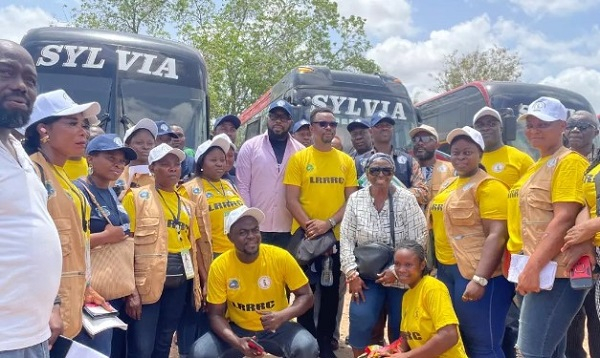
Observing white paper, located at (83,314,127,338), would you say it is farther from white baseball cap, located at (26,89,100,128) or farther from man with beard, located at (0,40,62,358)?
white baseball cap, located at (26,89,100,128)

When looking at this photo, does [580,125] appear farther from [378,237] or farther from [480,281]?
[378,237]

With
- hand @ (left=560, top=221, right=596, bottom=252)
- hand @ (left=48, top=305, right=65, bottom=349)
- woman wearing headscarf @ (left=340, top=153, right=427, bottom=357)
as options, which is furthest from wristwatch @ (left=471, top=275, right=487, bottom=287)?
hand @ (left=48, top=305, right=65, bottom=349)

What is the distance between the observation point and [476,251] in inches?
144

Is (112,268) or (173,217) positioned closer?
(112,268)

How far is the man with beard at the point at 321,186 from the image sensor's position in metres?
4.60

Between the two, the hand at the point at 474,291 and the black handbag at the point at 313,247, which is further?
the black handbag at the point at 313,247

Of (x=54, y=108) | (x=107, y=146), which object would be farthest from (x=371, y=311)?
(x=54, y=108)

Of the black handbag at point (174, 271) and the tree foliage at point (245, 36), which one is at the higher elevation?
the tree foliage at point (245, 36)

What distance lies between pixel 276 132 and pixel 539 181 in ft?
7.79

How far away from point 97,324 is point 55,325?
0.51m

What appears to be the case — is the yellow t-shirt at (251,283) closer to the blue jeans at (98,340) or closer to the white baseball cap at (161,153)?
the white baseball cap at (161,153)

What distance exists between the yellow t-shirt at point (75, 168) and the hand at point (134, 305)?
91 centimetres

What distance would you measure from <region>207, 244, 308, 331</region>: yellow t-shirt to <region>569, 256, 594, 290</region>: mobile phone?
1734 millimetres

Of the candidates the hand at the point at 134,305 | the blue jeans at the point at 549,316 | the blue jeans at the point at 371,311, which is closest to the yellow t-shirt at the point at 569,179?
the blue jeans at the point at 549,316
